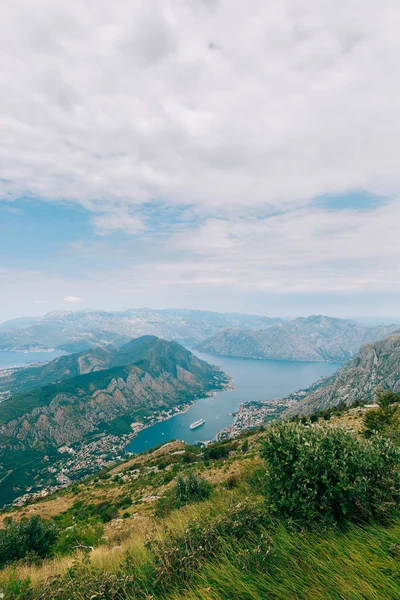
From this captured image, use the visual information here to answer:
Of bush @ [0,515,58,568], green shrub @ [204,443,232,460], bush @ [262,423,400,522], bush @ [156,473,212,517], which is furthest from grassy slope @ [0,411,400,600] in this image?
green shrub @ [204,443,232,460]

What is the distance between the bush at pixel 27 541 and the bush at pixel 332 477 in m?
13.8

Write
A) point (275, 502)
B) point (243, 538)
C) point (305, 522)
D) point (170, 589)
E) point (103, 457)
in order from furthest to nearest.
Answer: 1. point (103, 457)
2. point (275, 502)
3. point (305, 522)
4. point (243, 538)
5. point (170, 589)

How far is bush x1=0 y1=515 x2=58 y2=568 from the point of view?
13.6 metres

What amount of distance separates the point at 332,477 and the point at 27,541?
17.5 metres

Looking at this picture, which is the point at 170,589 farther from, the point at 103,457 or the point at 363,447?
the point at 103,457

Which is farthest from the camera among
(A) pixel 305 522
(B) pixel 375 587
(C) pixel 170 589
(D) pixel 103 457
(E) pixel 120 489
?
(D) pixel 103 457

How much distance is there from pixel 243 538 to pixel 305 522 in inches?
69.9

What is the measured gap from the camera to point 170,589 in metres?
Result: 5.09

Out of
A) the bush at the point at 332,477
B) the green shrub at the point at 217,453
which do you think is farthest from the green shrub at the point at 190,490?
the green shrub at the point at 217,453

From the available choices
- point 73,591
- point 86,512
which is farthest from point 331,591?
point 86,512

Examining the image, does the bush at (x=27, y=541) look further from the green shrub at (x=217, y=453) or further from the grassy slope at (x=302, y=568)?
the green shrub at (x=217, y=453)

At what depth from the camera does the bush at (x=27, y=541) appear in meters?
13.6

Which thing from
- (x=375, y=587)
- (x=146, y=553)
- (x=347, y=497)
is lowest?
(x=146, y=553)

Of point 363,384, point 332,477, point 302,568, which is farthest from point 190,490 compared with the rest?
point 363,384
